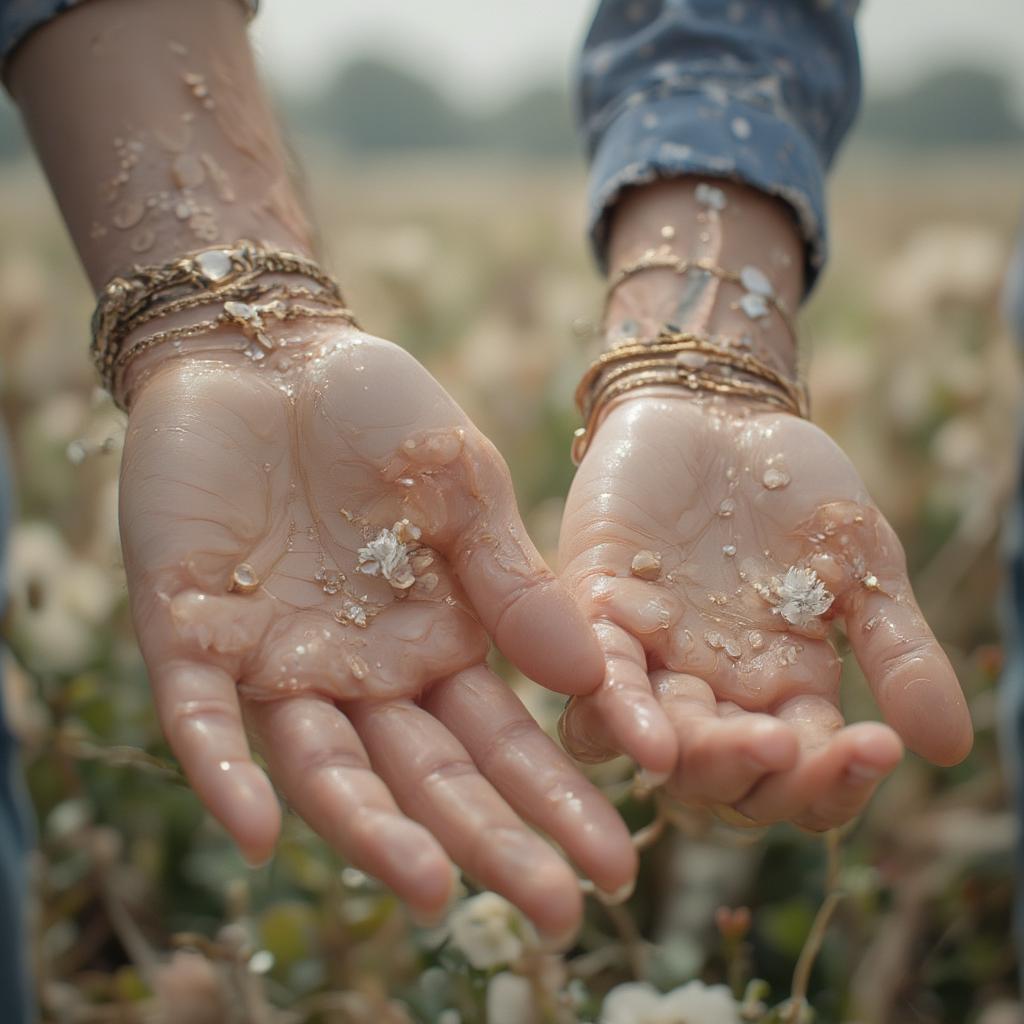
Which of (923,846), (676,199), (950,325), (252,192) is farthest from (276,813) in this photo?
(950,325)

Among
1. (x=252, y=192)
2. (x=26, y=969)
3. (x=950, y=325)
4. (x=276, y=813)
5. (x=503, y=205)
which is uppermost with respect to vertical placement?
(x=503, y=205)

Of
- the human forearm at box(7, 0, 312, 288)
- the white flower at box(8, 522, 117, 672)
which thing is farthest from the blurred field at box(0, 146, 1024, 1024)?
the human forearm at box(7, 0, 312, 288)

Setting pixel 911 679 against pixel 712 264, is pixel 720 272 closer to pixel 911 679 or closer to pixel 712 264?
Result: pixel 712 264

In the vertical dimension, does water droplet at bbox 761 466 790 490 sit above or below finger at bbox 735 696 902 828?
above

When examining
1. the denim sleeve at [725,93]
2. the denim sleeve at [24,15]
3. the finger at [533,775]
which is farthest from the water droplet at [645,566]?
the denim sleeve at [24,15]

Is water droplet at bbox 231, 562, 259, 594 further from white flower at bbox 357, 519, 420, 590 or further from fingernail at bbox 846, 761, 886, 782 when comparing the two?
fingernail at bbox 846, 761, 886, 782

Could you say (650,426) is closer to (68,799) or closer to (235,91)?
(235,91)

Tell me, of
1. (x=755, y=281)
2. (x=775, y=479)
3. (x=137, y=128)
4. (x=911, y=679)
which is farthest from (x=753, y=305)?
(x=137, y=128)
